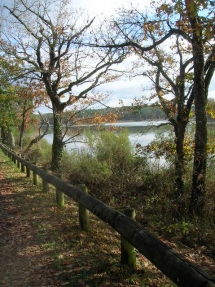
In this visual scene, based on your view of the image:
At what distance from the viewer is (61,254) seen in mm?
4555

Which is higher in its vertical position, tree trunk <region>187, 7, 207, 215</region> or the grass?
tree trunk <region>187, 7, 207, 215</region>

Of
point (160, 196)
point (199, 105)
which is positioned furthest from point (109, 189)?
point (199, 105)

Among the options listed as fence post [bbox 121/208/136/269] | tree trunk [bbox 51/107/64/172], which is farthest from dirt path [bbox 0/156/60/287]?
tree trunk [bbox 51/107/64/172]

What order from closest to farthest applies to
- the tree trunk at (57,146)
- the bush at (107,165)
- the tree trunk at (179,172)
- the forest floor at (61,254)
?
the forest floor at (61,254) < the tree trunk at (179,172) < the bush at (107,165) < the tree trunk at (57,146)

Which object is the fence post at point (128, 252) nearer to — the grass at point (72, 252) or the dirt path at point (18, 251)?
the grass at point (72, 252)

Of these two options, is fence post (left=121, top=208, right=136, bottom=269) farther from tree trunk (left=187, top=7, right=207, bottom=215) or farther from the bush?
the bush

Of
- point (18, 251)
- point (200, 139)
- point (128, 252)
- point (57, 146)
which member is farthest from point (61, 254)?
point (57, 146)

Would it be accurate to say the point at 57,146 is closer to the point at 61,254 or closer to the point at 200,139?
the point at 200,139

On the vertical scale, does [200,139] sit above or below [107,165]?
above

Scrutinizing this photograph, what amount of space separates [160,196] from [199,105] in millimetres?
3744

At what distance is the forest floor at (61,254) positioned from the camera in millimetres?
3818

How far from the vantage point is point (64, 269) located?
13.4ft

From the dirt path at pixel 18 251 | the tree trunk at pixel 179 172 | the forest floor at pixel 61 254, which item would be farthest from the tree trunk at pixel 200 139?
the dirt path at pixel 18 251

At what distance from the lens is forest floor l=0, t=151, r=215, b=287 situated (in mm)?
3818
